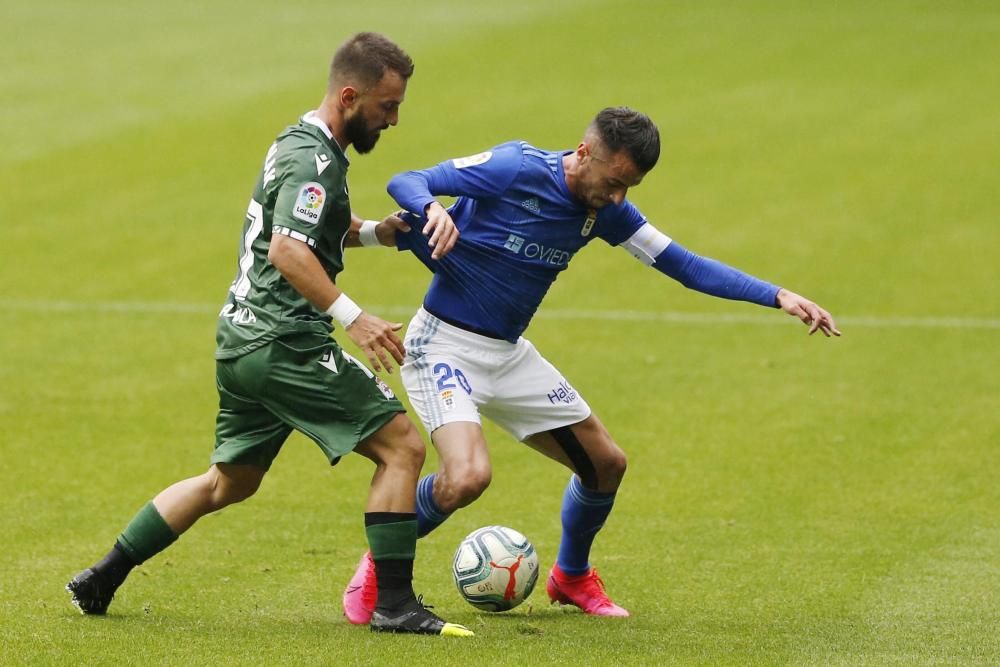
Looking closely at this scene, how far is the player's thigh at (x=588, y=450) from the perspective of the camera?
730cm

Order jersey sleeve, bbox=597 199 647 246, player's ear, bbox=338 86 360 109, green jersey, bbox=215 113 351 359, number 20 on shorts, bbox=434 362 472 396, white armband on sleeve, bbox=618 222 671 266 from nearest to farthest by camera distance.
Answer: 1. green jersey, bbox=215 113 351 359
2. player's ear, bbox=338 86 360 109
3. number 20 on shorts, bbox=434 362 472 396
4. jersey sleeve, bbox=597 199 647 246
5. white armband on sleeve, bbox=618 222 671 266

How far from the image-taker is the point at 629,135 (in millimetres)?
6766

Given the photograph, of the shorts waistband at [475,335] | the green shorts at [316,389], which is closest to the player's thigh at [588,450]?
the shorts waistband at [475,335]

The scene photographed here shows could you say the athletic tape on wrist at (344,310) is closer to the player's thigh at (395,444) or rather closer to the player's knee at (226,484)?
the player's thigh at (395,444)

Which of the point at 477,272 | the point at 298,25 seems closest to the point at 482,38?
the point at 298,25

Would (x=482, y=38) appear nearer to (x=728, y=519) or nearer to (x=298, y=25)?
(x=298, y=25)

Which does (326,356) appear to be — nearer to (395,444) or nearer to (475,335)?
(395,444)

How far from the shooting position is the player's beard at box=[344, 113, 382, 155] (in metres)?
6.51

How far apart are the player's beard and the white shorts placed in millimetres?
1052

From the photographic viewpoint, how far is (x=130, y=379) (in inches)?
482

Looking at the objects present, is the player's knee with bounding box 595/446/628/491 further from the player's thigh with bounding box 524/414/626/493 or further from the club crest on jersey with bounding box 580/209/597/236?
the club crest on jersey with bounding box 580/209/597/236

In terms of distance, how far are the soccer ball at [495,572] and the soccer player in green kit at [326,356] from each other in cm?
50

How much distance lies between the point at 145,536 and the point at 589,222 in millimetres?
2487

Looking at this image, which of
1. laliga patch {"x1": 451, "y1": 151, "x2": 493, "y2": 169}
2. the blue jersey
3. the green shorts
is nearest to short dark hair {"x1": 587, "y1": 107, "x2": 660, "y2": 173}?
the blue jersey
